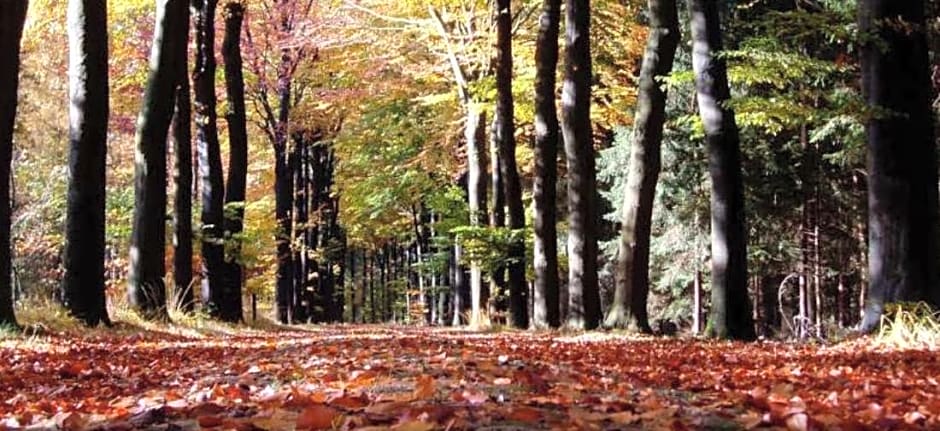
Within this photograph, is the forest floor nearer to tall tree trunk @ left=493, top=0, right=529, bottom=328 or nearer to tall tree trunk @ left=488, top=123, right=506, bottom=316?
tall tree trunk @ left=493, top=0, right=529, bottom=328

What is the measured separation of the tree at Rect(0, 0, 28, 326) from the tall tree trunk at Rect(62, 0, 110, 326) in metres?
1.68

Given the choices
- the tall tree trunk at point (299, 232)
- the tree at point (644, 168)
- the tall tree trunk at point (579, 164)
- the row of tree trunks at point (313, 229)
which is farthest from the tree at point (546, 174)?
the tall tree trunk at point (299, 232)

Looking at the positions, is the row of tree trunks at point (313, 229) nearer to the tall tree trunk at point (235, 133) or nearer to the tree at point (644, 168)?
the tall tree trunk at point (235, 133)

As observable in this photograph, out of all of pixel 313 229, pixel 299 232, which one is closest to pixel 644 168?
pixel 299 232

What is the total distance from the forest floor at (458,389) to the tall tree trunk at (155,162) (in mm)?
4534

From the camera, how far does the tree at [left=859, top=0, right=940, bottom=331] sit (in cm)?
888

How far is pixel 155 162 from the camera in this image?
1372 cm

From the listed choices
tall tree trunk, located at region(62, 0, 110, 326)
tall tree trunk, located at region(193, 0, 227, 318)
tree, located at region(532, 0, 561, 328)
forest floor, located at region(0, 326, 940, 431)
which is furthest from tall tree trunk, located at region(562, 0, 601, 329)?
tall tree trunk, located at region(62, 0, 110, 326)

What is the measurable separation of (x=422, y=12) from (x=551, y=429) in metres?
21.7

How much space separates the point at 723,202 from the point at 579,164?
3763mm

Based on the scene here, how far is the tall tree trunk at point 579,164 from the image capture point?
14391 millimetres

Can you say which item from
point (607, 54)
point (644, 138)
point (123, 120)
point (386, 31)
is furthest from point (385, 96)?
point (644, 138)

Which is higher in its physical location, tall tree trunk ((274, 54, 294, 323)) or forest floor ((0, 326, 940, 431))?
tall tree trunk ((274, 54, 294, 323))

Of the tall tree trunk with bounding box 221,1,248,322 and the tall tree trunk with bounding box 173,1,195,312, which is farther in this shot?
the tall tree trunk with bounding box 221,1,248,322
